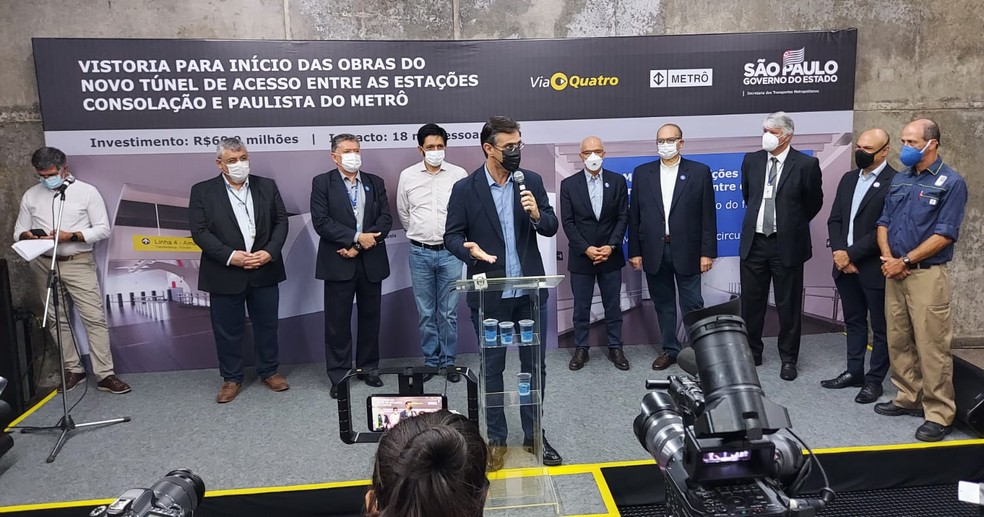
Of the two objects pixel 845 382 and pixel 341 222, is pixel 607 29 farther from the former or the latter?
pixel 845 382

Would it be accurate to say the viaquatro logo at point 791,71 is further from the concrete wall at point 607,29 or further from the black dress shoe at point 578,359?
the black dress shoe at point 578,359

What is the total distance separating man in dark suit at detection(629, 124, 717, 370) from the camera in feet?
14.0

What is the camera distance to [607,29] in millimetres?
→ 4648

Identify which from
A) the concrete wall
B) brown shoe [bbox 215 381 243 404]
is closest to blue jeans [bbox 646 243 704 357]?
the concrete wall

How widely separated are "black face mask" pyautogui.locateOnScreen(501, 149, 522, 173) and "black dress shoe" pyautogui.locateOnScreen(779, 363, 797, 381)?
2376 millimetres

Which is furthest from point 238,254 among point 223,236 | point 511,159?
point 511,159

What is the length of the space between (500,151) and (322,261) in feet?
5.59

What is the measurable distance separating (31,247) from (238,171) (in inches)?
45.8

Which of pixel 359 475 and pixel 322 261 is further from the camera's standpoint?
pixel 322 261

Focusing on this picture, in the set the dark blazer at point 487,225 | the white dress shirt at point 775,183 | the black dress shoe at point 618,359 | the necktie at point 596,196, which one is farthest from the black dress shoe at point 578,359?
the dark blazer at point 487,225

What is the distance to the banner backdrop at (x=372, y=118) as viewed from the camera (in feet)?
14.0

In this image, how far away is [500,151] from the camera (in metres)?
2.94

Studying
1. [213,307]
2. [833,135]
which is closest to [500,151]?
[213,307]

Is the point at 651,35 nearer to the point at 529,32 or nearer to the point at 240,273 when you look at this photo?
the point at 529,32
